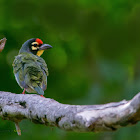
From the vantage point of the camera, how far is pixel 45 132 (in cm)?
464

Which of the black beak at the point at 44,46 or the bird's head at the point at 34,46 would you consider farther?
the bird's head at the point at 34,46

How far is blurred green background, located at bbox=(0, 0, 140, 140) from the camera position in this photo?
13.8ft

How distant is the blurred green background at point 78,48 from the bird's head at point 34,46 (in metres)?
0.10

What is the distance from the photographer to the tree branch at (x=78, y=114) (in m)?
1.78

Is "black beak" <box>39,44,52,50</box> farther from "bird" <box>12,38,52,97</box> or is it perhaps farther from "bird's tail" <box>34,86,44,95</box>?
"bird's tail" <box>34,86,44,95</box>

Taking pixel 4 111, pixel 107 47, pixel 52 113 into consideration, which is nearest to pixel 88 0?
pixel 107 47

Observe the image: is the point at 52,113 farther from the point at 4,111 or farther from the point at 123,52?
the point at 123,52

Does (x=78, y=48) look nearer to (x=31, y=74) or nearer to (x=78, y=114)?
(x=31, y=74)

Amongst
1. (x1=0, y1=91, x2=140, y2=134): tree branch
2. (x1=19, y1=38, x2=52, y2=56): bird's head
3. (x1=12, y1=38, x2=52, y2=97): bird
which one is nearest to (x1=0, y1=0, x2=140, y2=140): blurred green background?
(x1=19, y1=38, x2=52, y2=56): bird's head

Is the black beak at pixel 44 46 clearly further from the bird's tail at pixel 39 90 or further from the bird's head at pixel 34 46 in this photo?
the bird's tail at pixel 39 90

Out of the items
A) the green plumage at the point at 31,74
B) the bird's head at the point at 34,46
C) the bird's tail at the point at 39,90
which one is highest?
the bird's head at the point at 34,46

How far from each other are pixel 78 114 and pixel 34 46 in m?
2.91

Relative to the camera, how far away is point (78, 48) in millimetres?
4941

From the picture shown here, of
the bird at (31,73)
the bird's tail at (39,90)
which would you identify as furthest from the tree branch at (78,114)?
the bird at (31,73)
